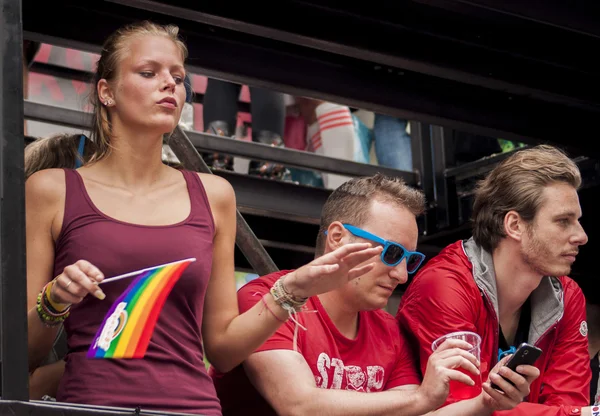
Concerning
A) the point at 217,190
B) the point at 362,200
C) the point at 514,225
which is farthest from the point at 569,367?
the point at 217,190

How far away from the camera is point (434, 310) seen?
3.38 m

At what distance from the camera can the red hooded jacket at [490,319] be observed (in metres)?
3.35

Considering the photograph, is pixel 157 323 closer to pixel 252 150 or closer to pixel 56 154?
pixel 56 154

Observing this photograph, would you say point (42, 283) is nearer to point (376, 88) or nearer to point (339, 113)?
point (376, 88)

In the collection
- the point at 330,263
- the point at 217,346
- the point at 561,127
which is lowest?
the point at 217,346

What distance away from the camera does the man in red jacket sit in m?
3.42

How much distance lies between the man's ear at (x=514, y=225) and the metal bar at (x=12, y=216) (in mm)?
2259

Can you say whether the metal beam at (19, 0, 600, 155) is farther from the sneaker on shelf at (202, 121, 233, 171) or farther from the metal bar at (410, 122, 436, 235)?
the sneaker on shelf at (202, 121, 233, 171)

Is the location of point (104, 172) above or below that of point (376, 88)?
below

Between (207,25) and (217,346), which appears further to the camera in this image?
(207,25)

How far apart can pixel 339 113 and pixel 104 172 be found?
3.15 metres

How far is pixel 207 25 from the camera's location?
354cm

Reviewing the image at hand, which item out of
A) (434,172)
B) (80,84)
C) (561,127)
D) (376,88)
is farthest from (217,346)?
(80,84)

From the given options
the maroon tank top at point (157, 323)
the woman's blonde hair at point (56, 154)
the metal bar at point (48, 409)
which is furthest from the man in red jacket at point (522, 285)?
the metal bar at point (48, 409)
